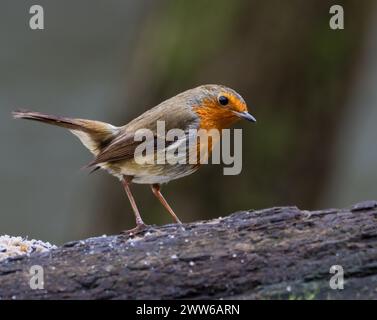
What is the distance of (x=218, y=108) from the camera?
5816 millimetres

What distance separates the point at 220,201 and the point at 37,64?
19.2 ft

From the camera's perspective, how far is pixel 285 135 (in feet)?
25.1

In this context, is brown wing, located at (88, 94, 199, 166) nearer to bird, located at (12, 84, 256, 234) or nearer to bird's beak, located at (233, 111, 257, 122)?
bird, located at (12, 84, 256, 234)

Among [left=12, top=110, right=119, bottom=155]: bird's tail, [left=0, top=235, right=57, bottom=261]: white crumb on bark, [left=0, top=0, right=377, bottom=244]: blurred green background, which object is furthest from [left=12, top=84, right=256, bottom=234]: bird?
[left=0, top=0, right=377, bottom=244]: blurred green background

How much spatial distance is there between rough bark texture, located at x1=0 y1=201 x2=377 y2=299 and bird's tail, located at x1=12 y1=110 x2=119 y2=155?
48.1 inches

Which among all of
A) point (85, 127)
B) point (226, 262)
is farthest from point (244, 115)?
point (226, 262)

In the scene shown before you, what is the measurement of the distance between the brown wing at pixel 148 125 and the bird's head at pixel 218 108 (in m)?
0.08

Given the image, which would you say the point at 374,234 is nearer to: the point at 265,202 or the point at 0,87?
the point at 265,202

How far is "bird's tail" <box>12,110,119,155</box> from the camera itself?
5785mm

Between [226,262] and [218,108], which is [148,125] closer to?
[218,108]

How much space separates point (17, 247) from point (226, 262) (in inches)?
53.0

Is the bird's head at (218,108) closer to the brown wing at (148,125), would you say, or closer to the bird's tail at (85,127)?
the brown wing at (148,125)

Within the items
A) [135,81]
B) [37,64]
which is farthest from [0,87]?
[135,81]

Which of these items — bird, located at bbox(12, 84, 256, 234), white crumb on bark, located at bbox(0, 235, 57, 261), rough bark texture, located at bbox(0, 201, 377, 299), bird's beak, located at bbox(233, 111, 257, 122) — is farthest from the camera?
bird's beak, located at bbox(233, 111, 257, 122)
